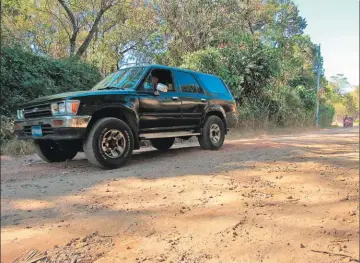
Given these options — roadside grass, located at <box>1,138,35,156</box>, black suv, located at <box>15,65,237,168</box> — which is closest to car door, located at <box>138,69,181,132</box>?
black suv, located at <box>15,65,237,168</box>

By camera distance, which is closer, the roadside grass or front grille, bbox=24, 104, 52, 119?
the roadside grass

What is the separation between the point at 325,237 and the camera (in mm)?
2383

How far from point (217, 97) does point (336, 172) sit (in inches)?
118

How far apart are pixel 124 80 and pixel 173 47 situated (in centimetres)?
86

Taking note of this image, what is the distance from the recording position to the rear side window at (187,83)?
5.64m

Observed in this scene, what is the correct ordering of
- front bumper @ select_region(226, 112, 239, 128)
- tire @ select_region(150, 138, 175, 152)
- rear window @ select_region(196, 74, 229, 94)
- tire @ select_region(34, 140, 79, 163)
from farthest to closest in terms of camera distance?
front bumper @ select_region(226, 112, 239, 128)
rear window @ select_region(196, 74, 229, 94)
tire @ select_region(150, 138, 175, 152)
tire @ select_region(34, 140, 79, 163)

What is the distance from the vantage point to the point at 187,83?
19.3 feet

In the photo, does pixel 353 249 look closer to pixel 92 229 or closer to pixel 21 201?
pixel 92 229

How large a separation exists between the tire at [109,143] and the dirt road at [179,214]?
0.49 feet

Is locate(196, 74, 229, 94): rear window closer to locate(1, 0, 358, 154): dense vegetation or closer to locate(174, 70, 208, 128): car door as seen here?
locate(174, 70, 208, 128): car door

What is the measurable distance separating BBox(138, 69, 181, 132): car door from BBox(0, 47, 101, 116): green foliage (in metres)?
2.63

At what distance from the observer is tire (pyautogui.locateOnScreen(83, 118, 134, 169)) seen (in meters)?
3.99

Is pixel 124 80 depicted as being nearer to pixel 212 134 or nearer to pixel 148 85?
pixel 148 85

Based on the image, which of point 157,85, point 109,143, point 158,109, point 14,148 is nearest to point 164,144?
point 158,109
